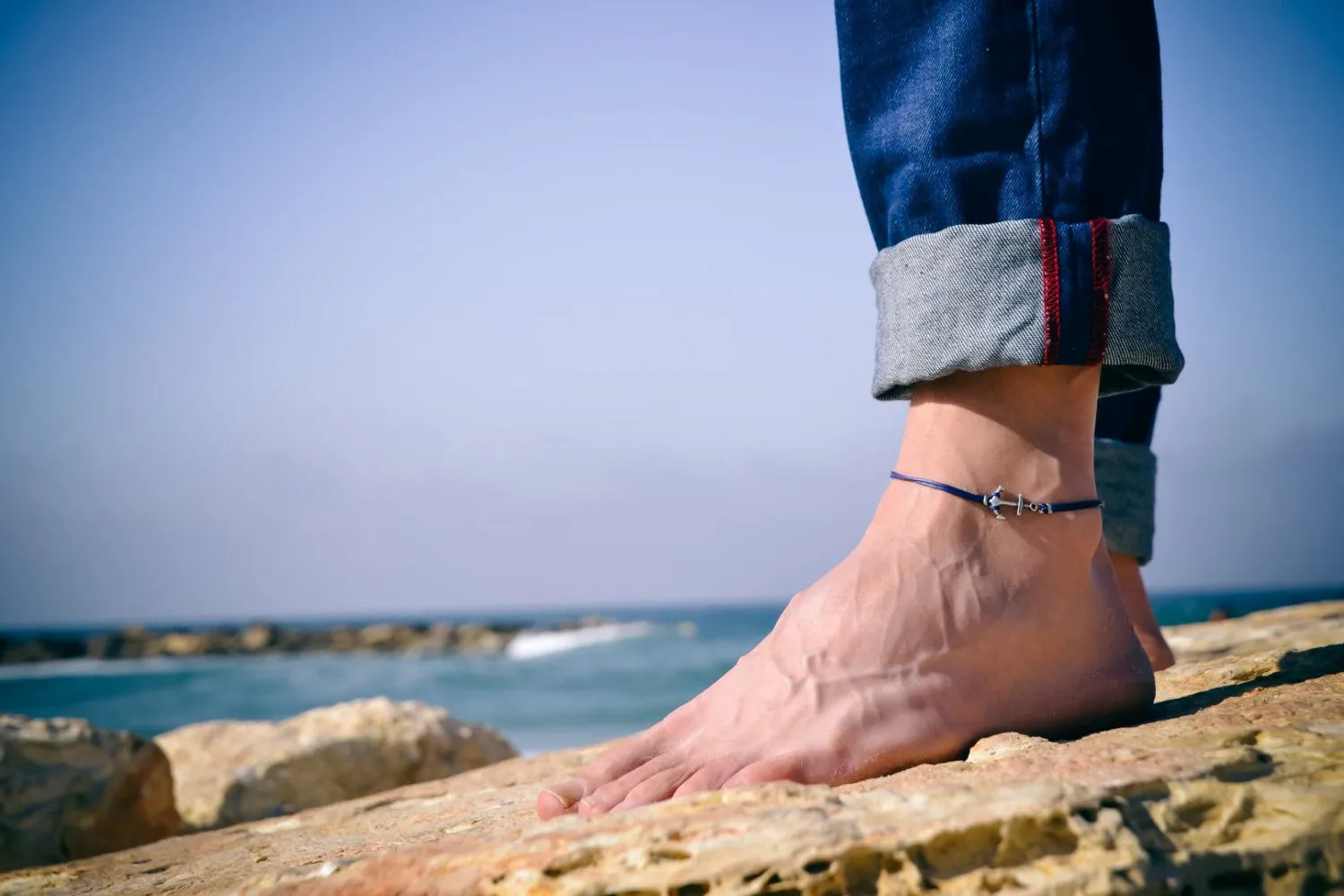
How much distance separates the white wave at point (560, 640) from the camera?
21.3 meters

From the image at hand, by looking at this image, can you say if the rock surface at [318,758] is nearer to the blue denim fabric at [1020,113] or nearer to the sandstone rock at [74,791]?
the sandstone rock at [74,791]

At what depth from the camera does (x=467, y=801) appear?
133 centimetres

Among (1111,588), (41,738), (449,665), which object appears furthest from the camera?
(449,665)

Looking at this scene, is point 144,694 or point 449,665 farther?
point 449,665

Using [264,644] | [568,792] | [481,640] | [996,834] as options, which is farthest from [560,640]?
[996,834]

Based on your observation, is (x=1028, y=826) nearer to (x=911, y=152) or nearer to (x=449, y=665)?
(x=911, y=152)

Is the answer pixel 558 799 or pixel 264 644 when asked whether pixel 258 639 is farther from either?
pixel 558 799

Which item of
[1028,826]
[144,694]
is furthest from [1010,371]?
[144,694]

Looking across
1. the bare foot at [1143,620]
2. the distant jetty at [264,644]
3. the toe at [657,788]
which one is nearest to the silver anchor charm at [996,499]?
the toe at [657,788]

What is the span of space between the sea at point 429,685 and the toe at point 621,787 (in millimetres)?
5450

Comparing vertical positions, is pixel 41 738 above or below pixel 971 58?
below

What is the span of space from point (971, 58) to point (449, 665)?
17488 millimetres

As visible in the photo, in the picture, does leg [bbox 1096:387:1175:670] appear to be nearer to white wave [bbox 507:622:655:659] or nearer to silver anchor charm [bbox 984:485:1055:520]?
silver anchor charm [bbox 984:485:1055:520]

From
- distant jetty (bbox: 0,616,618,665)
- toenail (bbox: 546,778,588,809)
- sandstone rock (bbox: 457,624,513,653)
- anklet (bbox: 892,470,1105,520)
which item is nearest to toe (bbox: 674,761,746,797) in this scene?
toenail (bbox: 546,778,588,809)
